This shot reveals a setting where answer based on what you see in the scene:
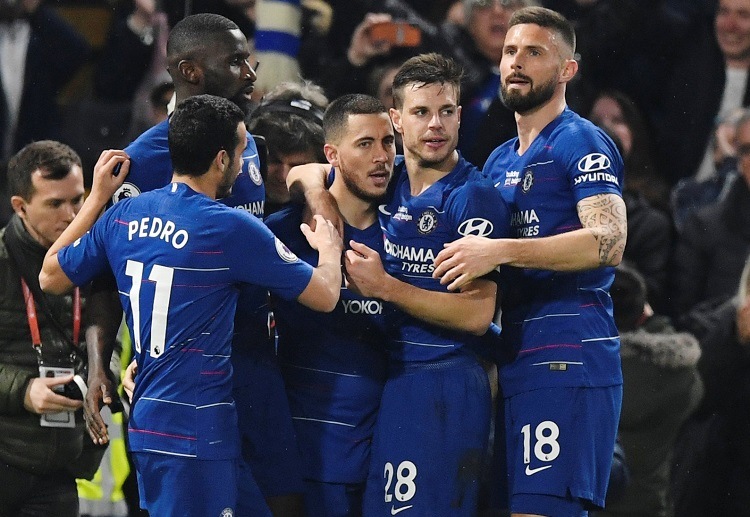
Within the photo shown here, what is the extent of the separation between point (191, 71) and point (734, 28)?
499cm

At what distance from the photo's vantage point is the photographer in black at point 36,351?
6.41 m

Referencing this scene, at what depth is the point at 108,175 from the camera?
5.72 m

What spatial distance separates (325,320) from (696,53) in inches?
194

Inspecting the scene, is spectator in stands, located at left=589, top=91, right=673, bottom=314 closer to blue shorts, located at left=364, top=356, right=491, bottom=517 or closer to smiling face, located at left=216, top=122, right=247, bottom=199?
blue shorts, located at left=364, top=356, right=491, bottom=517

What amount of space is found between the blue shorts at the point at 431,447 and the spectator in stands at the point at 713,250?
3.40 m

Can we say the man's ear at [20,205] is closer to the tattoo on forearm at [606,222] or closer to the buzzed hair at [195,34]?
the buzzed hair at [195,34]

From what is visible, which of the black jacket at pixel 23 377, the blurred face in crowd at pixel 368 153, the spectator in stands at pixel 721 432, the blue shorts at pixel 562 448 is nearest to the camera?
the blue shorts at pixel 562 448

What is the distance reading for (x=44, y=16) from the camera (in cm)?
1013

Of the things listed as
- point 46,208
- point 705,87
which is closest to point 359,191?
point 46,208

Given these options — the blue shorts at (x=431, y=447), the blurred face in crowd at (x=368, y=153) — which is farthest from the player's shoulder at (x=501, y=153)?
the blue shorts at (x=431, y=447)

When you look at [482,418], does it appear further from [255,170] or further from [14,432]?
[14,432]

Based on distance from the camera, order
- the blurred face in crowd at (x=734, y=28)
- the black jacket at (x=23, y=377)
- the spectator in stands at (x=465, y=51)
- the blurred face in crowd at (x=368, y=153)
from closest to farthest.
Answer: the blurred face in crowd at (x=368, y=153) → the black jacket at (x=23, y=377) → the spectator in stands at (x=465, y=51) → the blurred face in crowd at (x=734, y=28)

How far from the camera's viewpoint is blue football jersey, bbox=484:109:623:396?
5707 millimetres

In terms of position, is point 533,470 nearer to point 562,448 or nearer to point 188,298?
point 562,448
